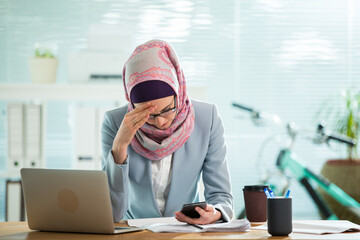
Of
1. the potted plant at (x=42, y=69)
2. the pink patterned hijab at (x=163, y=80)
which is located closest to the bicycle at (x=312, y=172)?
the potted plant at (x=42, y=69)

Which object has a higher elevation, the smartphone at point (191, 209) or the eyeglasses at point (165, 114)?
the eyeglasses at point (165, 114)

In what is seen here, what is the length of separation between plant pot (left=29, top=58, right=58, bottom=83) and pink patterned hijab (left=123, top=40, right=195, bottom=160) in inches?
62.0

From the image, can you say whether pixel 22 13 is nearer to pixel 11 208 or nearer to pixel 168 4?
pixel 168 4

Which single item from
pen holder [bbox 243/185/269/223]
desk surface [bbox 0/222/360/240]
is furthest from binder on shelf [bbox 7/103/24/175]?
pen holder [bbox 243/185/269/223]

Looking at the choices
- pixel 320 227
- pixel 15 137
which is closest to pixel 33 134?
pixel 15 137

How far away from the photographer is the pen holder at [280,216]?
1.25 meters

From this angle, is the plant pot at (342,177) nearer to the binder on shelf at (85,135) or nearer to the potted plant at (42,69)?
the binder on shelf at (85,135)


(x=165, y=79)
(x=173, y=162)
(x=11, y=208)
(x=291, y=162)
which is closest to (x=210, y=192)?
(x=173, y=162)

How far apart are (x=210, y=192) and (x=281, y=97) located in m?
2.39

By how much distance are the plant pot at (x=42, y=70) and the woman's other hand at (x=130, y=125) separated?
1.73m

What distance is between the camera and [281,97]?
3.98 metres

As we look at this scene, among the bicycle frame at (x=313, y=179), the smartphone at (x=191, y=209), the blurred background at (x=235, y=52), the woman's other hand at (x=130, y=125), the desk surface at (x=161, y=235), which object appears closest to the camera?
the desk surface at (x=161, y=235)

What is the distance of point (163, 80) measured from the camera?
1574 millimetres

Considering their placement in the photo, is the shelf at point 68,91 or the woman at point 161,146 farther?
the shelf at point 68,91
